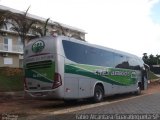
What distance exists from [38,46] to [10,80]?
9.97m

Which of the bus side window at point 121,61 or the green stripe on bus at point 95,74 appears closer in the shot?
the green stripe on bus at point 95,74

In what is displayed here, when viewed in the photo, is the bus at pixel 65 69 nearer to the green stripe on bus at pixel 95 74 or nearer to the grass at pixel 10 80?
the green stripe on bus at pixel 95 74

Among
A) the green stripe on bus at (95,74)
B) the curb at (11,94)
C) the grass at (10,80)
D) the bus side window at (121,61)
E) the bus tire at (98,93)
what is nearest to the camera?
the green stripe on bus at (95,74)

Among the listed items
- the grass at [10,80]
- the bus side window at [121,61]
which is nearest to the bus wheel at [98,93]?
the bus side window at [121,61]

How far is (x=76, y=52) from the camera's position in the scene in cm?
1894

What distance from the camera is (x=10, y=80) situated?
2766 centimetres

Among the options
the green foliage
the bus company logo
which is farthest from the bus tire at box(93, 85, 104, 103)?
the green foliage

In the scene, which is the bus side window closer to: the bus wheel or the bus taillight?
the bus wheel

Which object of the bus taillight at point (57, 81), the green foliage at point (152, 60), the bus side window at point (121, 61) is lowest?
the bus taillight at point (57, 81)

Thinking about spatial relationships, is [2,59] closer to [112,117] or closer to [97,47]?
[97,47]

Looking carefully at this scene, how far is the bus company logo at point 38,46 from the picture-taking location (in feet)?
60.0

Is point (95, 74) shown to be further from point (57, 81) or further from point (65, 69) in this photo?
point (57, 81)

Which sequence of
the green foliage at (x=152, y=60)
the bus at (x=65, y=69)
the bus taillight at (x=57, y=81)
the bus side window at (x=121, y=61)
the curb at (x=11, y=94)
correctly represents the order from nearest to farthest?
the bus taillight at (x=57, y=81) < the bus at (x=65, y=69) < the curb at (x=11, y=94) < the bus side window at (x=121, y=61) < the green foliage at (x=152, y=60)

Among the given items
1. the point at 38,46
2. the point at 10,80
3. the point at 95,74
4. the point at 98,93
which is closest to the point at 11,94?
the point at 10,80
